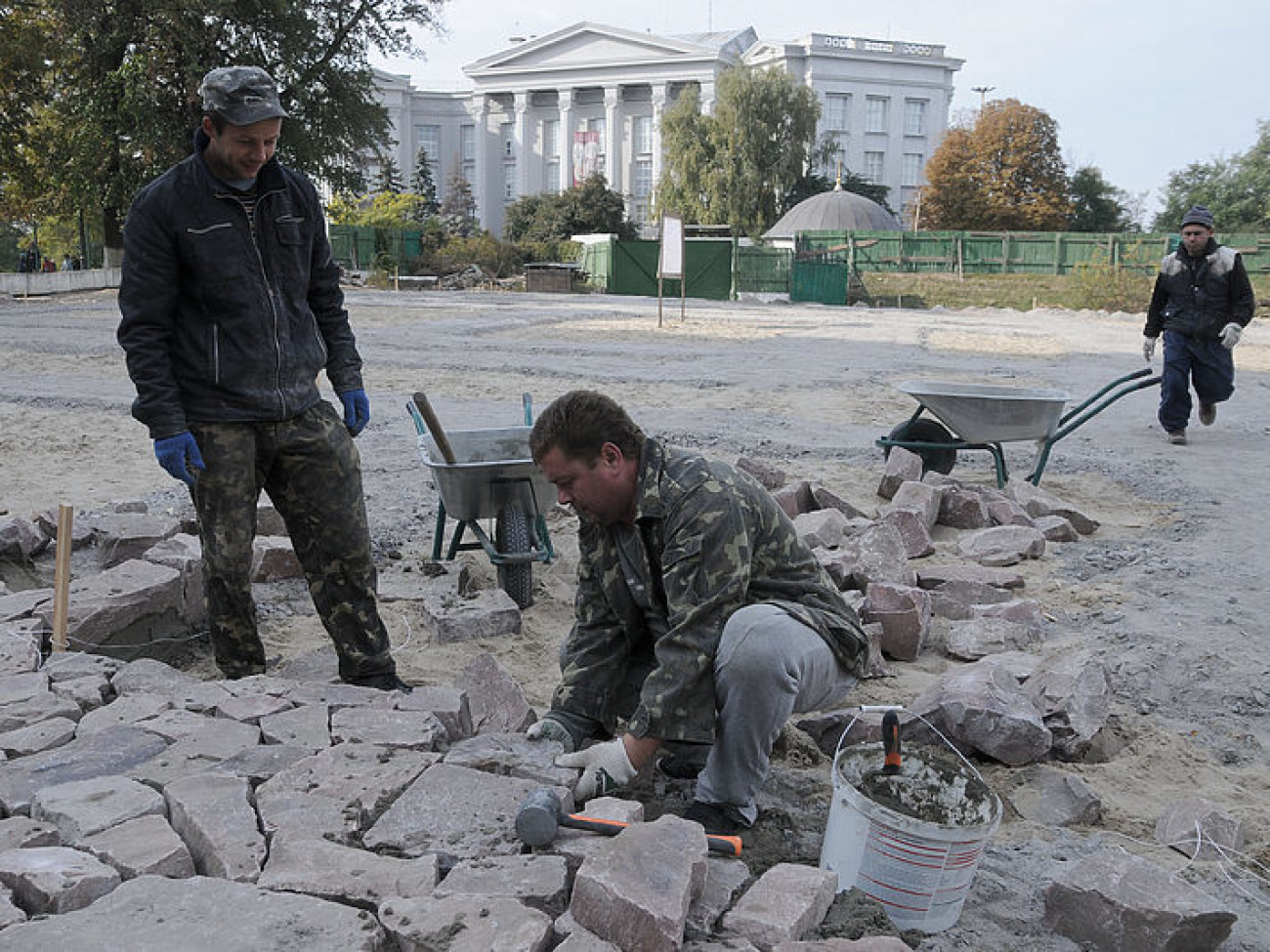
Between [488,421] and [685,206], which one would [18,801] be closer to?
[488,421]

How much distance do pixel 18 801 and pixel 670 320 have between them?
19420mm

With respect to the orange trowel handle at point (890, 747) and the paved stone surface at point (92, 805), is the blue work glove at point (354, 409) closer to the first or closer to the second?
the paved stone surface at point (92, 805)

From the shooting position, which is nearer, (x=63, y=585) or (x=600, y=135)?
(x=63, y=585)

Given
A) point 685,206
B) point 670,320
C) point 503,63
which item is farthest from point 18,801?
point 503,63

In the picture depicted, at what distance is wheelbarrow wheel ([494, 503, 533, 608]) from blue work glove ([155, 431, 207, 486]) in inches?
59.1

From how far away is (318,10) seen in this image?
26.4 metres

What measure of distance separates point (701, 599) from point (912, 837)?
2.29 feet

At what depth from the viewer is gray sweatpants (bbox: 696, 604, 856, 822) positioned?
246 cm

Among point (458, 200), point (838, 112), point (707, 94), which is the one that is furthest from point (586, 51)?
point (838, 112)

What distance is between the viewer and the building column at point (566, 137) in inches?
2731

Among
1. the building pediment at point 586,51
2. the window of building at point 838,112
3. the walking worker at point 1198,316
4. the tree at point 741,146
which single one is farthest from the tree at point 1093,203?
the walking worker at point 1198,316

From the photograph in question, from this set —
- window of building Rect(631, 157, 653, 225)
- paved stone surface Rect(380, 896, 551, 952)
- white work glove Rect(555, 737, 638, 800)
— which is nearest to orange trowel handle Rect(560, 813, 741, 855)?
white work glove Rect(555, 737, 638, 800)

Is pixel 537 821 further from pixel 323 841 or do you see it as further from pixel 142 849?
pixel 142 849

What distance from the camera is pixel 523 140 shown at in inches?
2790
